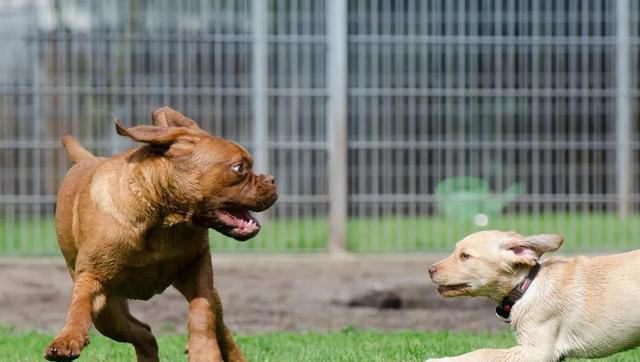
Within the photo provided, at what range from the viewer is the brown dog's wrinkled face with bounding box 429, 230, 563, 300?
650 cm

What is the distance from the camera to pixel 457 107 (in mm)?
12211

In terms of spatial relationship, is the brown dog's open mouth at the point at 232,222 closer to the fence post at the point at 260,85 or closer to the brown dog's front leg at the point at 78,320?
the brown dog's front leg at the point at 78,320

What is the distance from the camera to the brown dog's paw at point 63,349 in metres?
5.76

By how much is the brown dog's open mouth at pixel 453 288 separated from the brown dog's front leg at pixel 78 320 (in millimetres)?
1733

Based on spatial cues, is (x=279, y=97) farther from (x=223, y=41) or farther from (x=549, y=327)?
(x=549, y=327)

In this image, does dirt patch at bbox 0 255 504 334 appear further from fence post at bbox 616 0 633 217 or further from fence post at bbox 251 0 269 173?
fence post at bbox 616 0 633 217

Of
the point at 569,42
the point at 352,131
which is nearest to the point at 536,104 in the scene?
the point at 569,42

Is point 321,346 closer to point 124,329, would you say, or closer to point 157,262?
point 124,329

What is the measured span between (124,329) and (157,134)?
107cm

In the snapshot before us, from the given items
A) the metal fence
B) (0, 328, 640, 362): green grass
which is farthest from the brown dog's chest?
the metal fence

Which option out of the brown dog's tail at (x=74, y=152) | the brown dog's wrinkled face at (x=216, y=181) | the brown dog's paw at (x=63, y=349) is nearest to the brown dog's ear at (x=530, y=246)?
the brown dog's wrinkled face at (x=216, y=181)

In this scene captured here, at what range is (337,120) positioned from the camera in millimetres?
12156

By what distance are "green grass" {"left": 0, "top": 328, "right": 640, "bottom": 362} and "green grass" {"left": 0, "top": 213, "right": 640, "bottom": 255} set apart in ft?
10.8

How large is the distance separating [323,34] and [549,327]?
20.7 feet
